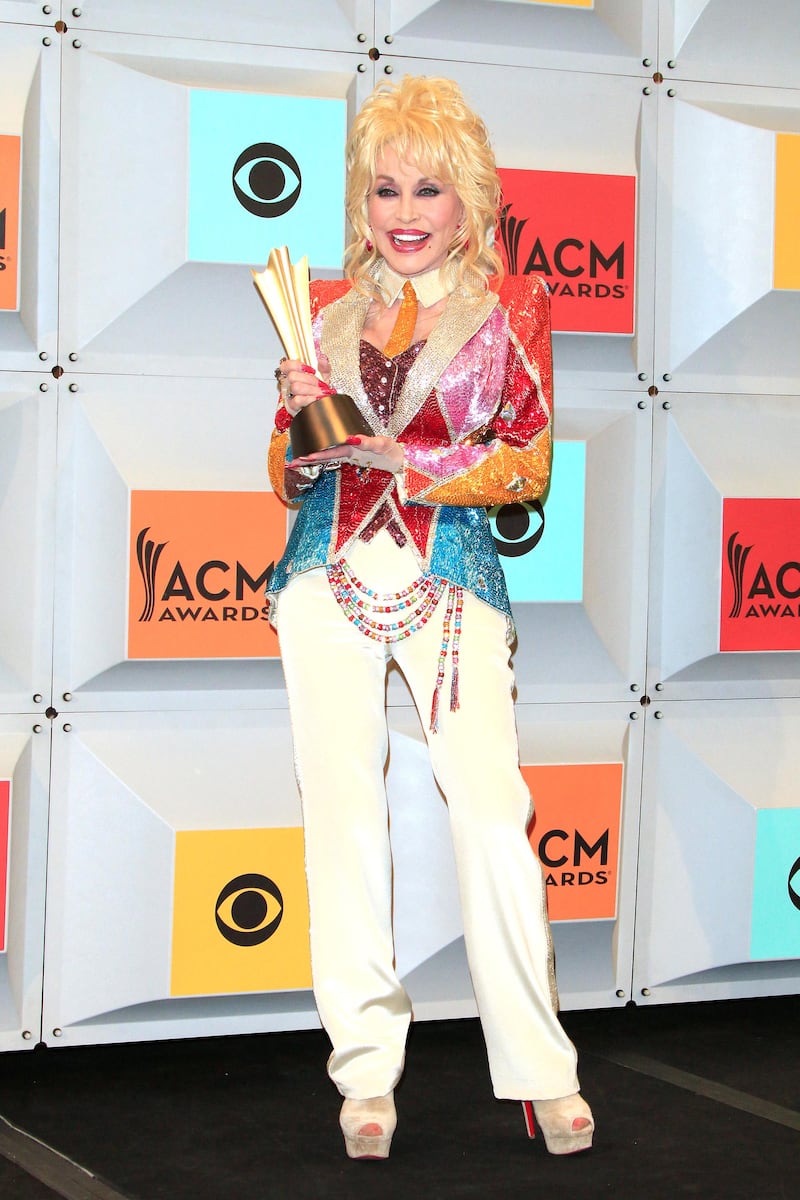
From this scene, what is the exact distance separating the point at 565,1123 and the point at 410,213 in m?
1.50

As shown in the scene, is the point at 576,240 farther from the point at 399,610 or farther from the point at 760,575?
the point at 399,610

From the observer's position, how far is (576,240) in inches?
111

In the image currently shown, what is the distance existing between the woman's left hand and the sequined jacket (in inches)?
0.8

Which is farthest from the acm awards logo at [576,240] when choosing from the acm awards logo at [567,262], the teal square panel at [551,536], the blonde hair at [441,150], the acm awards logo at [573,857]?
the acm awards logo at [573,857]

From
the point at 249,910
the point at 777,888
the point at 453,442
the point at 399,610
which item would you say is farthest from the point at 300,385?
the point at 777,888

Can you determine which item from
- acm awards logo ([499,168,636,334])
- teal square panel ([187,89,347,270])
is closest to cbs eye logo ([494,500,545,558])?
acm awards logo ([499,168,636,334])

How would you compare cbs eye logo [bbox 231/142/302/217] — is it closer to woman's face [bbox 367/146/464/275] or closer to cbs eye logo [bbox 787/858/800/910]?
woman's face [bbox 367/146/464/275]

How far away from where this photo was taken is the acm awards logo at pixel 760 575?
291 centimetres

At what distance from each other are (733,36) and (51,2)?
1441 millimetres

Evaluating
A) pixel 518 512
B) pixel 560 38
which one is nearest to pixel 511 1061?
pixel 518 512

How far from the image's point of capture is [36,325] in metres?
2.62

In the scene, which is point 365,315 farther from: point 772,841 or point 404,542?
point 772,841

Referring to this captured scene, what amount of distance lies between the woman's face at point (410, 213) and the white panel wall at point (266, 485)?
53cm

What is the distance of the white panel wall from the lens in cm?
263
